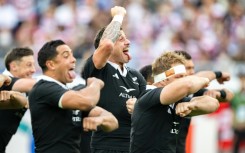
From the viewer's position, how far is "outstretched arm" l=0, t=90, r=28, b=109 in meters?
9.81

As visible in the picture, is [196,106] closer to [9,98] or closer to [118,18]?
[118,18]

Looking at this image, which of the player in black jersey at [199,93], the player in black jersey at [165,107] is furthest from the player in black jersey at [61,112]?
the player in black jersey at [199,93]

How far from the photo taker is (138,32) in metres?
20.4

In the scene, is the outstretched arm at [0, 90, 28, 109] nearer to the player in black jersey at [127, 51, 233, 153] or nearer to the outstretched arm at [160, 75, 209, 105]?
the player in black jersey at [127, 51, 233, 153]

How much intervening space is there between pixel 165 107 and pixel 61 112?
3.92ft

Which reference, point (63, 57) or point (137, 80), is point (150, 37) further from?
point (63, 57)

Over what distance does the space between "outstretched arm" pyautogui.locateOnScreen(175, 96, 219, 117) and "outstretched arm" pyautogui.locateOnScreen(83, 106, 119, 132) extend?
74 centimetres

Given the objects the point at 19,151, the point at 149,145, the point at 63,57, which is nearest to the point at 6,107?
the point at 63,57

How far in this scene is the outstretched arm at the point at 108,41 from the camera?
970cm

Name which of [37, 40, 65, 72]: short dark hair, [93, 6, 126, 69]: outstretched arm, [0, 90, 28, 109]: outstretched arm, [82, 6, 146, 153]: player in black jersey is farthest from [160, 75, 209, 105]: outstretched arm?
[0, 90, 28, 109]: outstretched arm

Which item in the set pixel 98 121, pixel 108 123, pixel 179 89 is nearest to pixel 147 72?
pixel 179 89

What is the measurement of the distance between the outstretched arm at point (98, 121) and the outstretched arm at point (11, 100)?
1.54 m

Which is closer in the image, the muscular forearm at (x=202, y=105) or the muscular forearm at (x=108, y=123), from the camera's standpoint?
the muscular forearm at (x=108, y=123)

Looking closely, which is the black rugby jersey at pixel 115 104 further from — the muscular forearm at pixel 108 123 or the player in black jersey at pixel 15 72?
the muscular forearm at pixel 108 123
